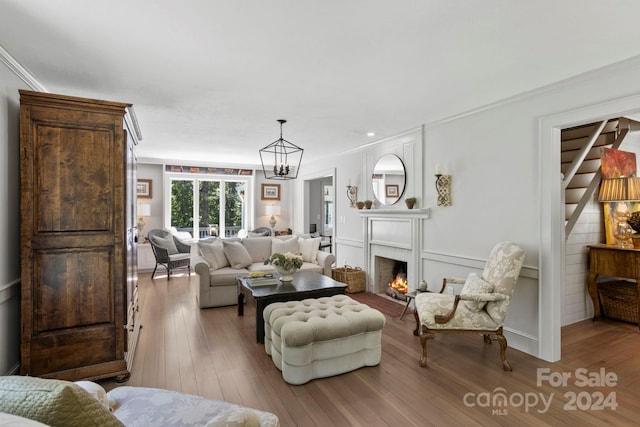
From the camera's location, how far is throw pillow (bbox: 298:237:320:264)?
18.4ft

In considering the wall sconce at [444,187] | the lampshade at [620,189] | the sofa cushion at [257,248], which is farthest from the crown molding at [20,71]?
the lampshade at [620,189]

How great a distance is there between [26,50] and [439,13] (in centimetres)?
277

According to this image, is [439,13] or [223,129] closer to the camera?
[439,13]

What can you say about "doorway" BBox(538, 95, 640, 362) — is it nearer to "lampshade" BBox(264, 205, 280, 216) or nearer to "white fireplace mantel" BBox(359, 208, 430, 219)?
"white fireplace mantel" BBox(359, 208, 430, 219)

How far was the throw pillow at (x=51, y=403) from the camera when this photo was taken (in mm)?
843

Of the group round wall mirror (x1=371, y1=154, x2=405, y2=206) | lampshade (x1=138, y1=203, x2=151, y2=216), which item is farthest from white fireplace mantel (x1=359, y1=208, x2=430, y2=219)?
lampshade (x1=138, y1=203, x2=151, y2=216)

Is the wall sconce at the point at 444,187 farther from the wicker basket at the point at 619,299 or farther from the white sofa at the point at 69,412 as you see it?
the white sofa at the point at 69,412

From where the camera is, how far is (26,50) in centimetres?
233

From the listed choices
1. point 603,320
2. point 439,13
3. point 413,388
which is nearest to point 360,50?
point 439,13

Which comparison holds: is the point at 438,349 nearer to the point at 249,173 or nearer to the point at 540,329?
the point at 540,329

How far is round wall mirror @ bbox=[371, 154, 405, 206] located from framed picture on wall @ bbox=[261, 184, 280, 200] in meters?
3.86

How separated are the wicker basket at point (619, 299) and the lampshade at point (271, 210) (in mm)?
6371

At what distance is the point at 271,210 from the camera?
8.41 meters

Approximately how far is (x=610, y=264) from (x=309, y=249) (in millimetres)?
3967
